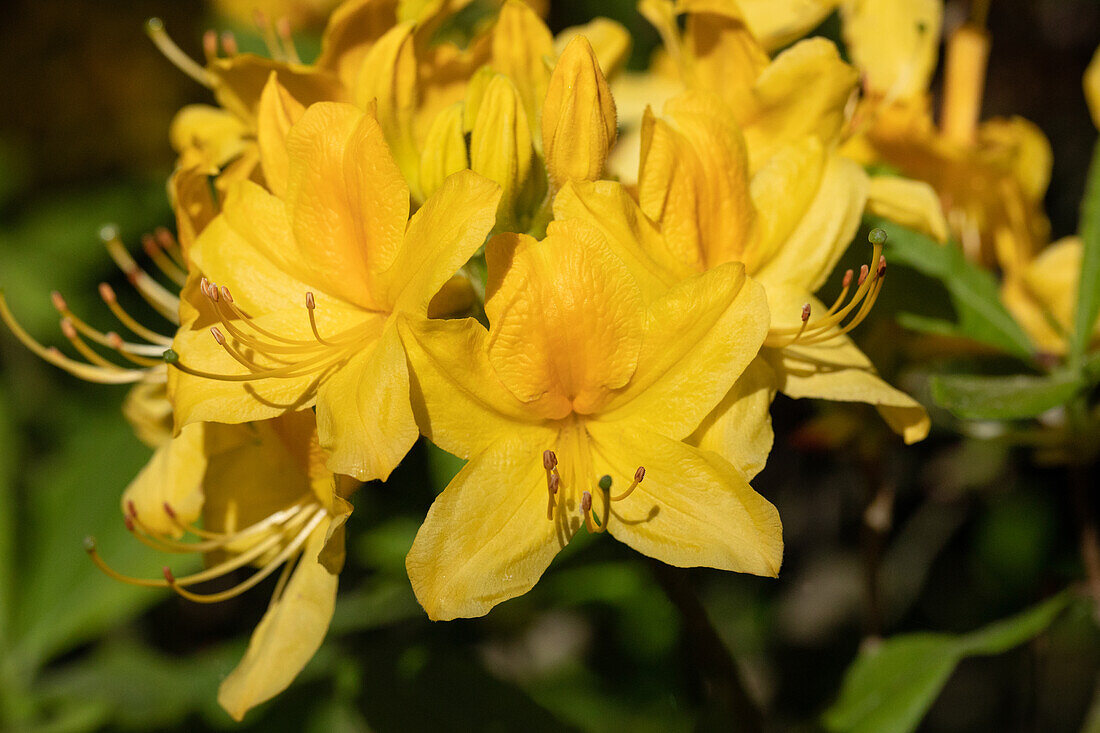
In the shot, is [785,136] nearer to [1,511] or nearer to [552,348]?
[552,348]

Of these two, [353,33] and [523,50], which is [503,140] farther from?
[353,33]

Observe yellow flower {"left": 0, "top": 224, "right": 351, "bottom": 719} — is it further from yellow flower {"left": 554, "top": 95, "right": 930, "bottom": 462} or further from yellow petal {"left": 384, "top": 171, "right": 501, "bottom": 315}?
yellow flower {"left": 554, "top": 95, "right": 930, "bottom": 462}

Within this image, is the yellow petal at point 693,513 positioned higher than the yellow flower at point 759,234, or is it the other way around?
the yellow flower at point 759,234

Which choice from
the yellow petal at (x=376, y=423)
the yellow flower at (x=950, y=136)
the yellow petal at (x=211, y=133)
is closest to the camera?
the yellow petal at (x=376, y=423)

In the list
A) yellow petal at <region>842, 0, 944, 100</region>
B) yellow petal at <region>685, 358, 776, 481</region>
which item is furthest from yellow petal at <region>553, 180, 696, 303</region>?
yellow petal at <region>842, 0, 944, 100</region>

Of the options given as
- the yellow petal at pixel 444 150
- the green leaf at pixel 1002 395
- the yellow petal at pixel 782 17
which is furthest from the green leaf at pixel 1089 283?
the yellow petal at pixel 444 150

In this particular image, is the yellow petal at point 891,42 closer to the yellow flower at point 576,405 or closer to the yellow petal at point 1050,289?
the yellow petal at point 1050,289

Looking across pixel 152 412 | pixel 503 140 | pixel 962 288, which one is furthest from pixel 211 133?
pixel 962 288
